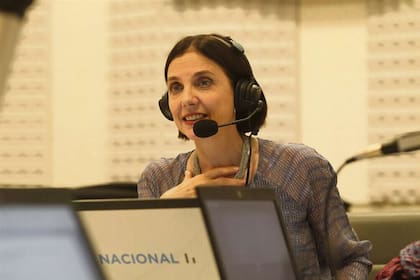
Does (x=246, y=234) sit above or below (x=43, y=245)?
below

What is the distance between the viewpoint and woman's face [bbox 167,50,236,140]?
5.54 ft

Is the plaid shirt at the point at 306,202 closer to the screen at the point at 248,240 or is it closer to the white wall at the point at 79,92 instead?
the screen at the point at 248,240

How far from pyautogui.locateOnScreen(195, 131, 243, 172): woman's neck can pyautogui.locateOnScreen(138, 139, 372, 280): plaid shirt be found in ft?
0.20

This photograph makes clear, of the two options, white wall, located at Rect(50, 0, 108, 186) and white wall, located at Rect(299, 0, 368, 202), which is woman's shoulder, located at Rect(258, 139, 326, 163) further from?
white wall, located at Rect(50, 0, 108, 186)

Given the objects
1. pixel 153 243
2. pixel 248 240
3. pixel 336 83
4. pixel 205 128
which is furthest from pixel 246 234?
pixel 336 83

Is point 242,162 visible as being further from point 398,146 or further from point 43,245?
point 43,245

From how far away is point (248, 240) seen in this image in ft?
3.25

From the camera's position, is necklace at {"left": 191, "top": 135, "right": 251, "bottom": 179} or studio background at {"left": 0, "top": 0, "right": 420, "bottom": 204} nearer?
necklace at {"left": 191, "top": 135, "right": 251, "bottom": 179}

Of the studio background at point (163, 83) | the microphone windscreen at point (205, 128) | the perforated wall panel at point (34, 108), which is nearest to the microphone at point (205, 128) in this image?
the microphone windscreen at point (205, 128)

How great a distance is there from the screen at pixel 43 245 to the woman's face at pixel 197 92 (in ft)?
3.44

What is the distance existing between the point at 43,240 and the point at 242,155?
113cm

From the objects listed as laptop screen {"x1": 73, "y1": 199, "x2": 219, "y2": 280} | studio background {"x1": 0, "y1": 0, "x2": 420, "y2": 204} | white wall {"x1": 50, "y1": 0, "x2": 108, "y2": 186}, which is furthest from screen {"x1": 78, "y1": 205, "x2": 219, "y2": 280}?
white wall {"x1": 50, "y1": 0, "x2": 108, "y2": 186}

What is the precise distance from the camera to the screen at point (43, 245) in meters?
0.61

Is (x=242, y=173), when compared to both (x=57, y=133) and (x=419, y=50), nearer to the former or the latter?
(x=419, y=50)
